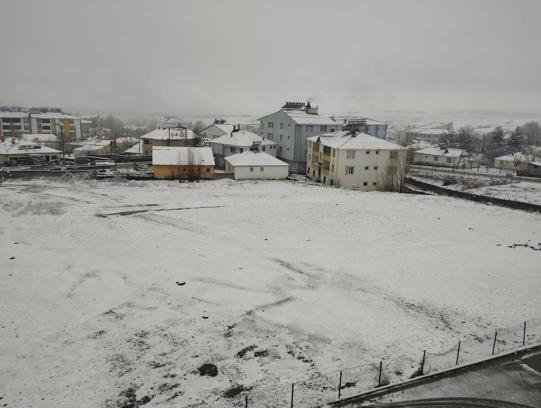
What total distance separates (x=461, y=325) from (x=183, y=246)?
57.4ft

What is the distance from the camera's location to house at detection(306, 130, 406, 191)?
5144cm

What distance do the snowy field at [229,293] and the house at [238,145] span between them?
3198cm

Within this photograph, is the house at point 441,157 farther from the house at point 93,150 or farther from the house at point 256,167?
the house at point 93,150

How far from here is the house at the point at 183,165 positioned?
52.4 m

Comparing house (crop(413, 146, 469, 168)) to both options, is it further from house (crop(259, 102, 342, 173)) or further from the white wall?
the white wall

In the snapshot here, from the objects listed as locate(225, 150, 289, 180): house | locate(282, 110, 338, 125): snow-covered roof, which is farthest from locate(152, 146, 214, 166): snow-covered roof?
locate(282, 110, 338, 125): snow-covered roof

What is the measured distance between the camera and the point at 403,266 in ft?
75.9

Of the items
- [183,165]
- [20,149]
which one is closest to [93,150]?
[20,149]

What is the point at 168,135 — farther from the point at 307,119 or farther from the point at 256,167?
the point at 256,167

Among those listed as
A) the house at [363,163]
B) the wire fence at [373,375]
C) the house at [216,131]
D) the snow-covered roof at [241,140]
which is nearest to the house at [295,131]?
the snow-covered roof at [241,140]

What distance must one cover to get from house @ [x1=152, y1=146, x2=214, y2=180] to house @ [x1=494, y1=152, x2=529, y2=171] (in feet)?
208

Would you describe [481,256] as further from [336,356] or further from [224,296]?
[224,296]

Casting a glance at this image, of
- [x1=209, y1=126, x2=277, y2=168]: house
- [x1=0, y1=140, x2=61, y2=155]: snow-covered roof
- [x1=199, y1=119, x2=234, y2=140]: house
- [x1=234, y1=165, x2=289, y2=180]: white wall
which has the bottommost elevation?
[x1=234, y1=165, x2=289, y2=180]: white wall

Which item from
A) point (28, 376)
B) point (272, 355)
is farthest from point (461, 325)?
point (28, 376)
